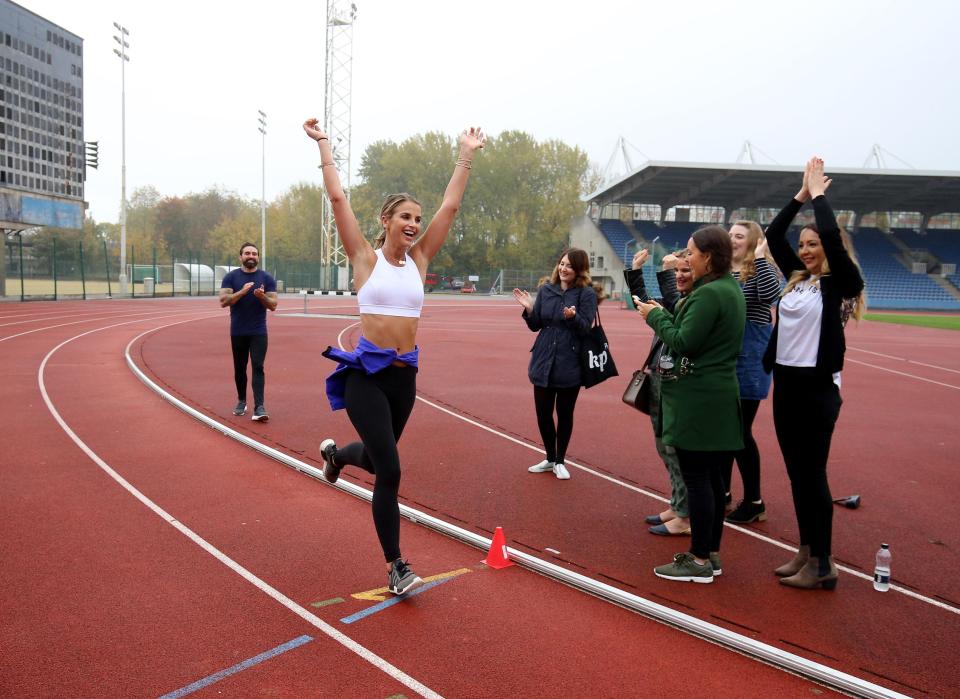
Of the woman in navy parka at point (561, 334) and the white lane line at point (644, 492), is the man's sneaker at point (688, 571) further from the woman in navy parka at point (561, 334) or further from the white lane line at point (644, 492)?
the woman in navy parka at point (561, 334)

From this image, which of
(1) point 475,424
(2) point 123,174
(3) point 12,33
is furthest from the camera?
(2) point 123,174

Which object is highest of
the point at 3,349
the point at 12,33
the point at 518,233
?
the point at 12,33

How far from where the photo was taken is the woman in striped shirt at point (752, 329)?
4688 mm

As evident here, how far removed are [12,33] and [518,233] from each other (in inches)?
1733

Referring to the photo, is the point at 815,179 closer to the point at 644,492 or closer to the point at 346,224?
the point at 346,224

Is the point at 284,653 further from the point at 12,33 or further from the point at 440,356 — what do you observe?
the point at 12,33

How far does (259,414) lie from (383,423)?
15.7ft

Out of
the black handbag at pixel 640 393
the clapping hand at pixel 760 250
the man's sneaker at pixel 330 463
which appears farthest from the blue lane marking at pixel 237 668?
the clapping hand at pixel 760 250

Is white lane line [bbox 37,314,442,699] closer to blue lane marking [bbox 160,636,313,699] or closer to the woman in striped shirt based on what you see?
blue lane marking [bbox 160,636,313,699]

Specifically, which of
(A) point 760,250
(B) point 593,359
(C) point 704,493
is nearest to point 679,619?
(C) point 704,493

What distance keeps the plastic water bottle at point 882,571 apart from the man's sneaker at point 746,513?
113 centimetres

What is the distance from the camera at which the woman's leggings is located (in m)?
3.85

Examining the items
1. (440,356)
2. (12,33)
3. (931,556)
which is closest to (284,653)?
(931,556)

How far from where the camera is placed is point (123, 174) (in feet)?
121
